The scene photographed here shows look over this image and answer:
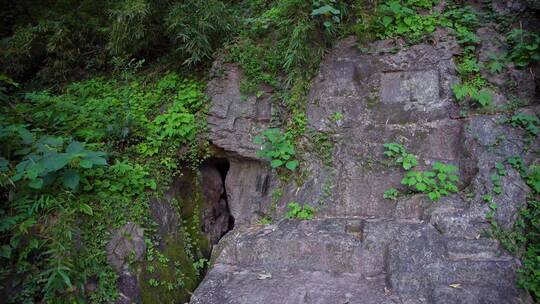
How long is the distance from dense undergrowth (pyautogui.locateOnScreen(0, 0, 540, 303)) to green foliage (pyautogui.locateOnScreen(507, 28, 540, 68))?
18 mm

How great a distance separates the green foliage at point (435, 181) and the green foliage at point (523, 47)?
1968mm

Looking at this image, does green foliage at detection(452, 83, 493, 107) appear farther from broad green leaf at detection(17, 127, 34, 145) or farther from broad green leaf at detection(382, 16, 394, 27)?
broad green leaf at detection(17, 127, 34, 145)

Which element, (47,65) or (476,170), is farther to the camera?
(47,65)

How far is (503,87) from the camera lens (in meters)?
5.05

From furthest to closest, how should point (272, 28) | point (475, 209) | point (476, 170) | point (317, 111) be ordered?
point (272, 28)
point (317, 111)
point (476, 170)
point (475, 209)

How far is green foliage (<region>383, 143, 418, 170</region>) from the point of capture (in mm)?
4676

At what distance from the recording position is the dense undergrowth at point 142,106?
149 inches

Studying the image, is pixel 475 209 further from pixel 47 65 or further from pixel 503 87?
pixel 47 65

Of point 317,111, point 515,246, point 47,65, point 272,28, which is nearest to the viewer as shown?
point 515,246

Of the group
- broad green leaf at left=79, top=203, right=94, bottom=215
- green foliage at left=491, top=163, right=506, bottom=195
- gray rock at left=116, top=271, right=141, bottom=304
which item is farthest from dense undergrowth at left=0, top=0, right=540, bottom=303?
green foliage at left=491, top=163, right=506, bottom=195

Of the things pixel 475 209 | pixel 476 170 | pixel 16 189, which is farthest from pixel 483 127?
pixel 16 189

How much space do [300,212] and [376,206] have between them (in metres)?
0.95

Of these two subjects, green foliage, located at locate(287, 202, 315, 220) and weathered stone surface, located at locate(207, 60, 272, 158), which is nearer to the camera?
green foliage, located at locate(287, 202, 315, 220)

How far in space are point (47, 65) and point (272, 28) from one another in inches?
172
